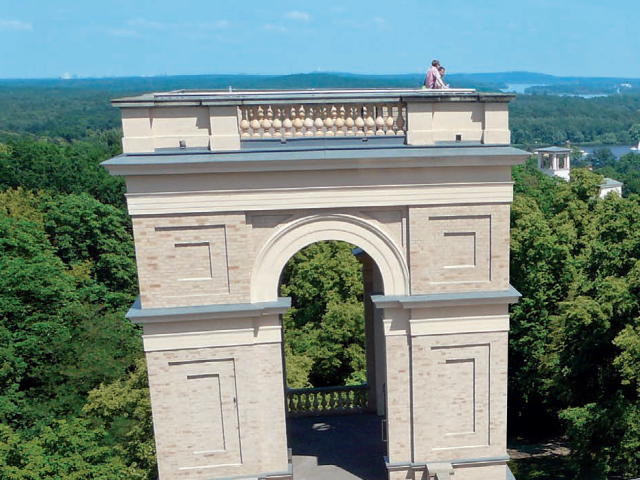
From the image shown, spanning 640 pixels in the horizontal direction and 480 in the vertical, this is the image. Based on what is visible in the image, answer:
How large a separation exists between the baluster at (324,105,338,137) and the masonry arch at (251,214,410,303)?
157cm

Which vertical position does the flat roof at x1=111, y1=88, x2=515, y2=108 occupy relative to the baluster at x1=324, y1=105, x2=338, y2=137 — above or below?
above

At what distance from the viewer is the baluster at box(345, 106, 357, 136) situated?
12195mm

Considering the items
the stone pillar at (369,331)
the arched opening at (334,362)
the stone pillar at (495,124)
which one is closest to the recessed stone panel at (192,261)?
the arched opening at (334,362)

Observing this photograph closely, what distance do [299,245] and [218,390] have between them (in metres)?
3.31

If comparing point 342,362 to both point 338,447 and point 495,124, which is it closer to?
point 338,447

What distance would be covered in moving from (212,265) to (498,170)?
578cm

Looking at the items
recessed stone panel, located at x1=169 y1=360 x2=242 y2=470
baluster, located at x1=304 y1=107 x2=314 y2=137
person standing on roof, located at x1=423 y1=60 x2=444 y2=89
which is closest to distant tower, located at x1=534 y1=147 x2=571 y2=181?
person standing on roof, located at x1=423 y1=60 x2=444 y2=89

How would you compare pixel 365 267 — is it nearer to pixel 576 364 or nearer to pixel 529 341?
pixel 576 364

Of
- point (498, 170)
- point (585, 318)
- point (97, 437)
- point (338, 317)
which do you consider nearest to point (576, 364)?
point (585, 318)

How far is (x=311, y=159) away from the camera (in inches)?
460

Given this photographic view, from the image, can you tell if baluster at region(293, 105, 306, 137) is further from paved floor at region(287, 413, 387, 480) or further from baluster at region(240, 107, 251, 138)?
paved floor at region(287, 413, 387, 480)

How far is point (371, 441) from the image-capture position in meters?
16.0

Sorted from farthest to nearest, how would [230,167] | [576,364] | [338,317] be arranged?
[338,317], [576,364], [230,167]

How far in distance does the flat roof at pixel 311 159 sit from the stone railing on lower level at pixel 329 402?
8.28 meters
